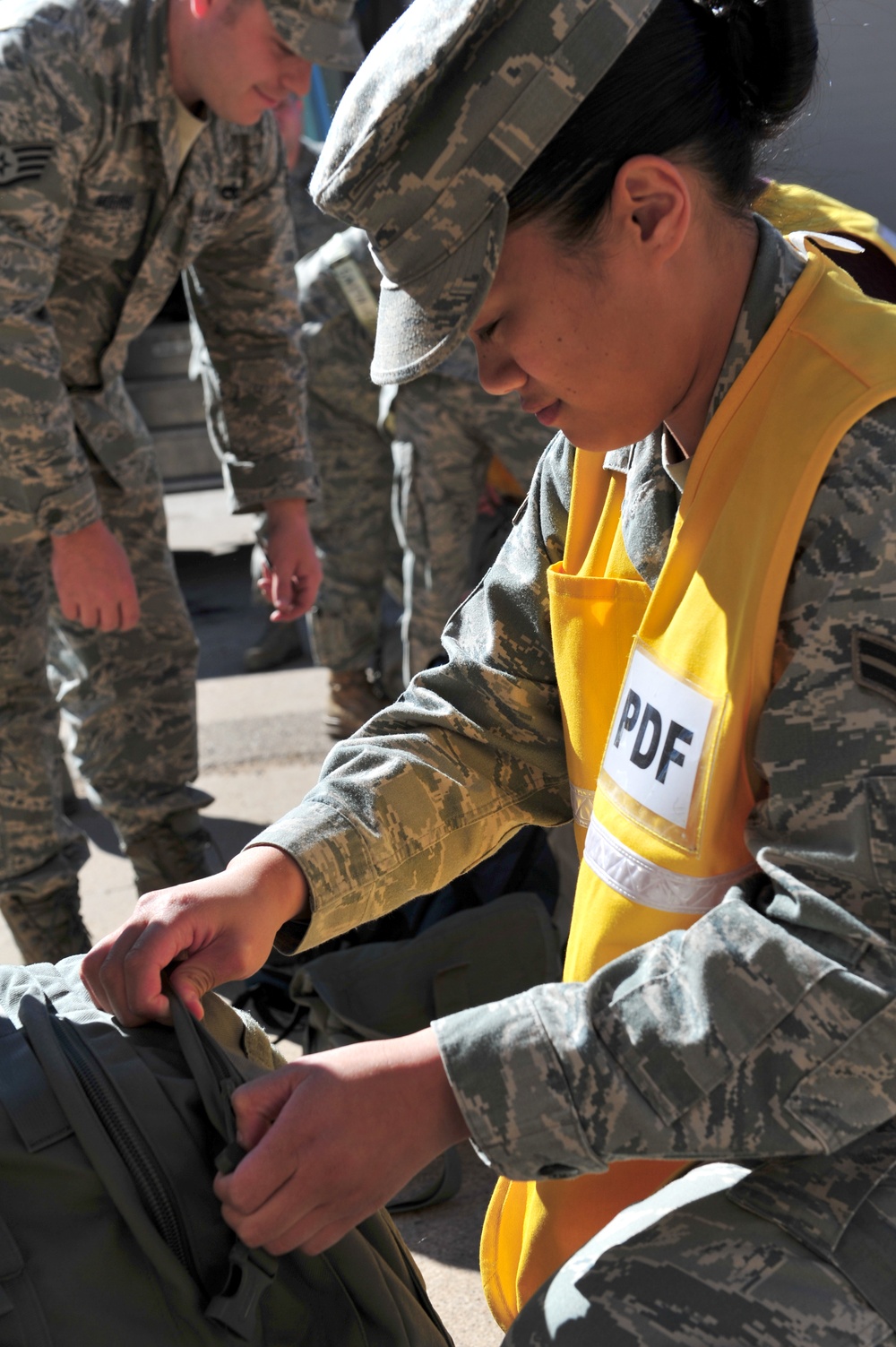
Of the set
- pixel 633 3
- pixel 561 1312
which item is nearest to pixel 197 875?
pixel 561 1312

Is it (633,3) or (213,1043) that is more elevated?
(633,3)

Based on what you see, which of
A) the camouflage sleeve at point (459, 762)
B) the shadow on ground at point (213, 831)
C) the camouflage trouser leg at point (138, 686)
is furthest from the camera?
the shadow on ground at point (213, 831)

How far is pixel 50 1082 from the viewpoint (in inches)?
41.8

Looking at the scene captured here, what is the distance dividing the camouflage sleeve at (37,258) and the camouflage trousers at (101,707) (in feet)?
0.77

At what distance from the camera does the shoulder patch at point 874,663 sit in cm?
92

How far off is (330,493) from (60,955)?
1.74 m

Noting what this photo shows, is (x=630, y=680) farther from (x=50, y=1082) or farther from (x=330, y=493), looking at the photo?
(x=330, y=493)

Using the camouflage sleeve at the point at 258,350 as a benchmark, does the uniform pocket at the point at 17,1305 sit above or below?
below

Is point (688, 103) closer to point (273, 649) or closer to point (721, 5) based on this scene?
point (721, 5)

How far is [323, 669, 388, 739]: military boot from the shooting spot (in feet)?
13.3

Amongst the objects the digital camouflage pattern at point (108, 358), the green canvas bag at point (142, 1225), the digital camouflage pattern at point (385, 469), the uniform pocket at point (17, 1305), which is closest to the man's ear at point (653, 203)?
the green canvas bag at point (142, 1225)

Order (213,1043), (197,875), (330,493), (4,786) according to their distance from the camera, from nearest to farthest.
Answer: (213,1043) → (4,786) → (197,875) → (330,493)

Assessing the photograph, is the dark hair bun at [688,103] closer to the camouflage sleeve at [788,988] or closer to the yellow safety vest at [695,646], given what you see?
the yellow safety vest at [695,646]

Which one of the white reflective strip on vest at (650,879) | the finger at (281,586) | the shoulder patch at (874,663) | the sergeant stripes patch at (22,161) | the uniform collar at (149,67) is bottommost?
the finger at (281,586)
